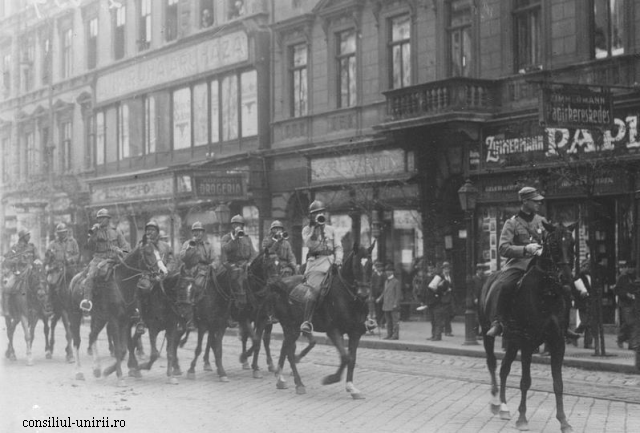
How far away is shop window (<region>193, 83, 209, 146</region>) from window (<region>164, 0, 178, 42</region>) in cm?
235

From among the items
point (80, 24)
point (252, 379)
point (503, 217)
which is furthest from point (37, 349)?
point (80, 24)

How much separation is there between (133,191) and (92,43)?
7556 mm

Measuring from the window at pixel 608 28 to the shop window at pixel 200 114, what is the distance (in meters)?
18.9

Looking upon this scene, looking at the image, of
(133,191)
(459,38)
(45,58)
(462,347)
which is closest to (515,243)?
(462,347)

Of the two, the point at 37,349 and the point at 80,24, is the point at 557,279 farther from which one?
the point at 80,24

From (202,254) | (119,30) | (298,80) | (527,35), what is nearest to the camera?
(202,254)

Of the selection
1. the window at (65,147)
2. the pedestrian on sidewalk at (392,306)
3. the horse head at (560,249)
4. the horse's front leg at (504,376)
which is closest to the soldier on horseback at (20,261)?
the pedestrian on sidewalk at (392,306)

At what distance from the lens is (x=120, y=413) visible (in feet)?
39.3

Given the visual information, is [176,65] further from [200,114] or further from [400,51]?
[400,51]

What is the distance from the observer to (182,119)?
41.1 m

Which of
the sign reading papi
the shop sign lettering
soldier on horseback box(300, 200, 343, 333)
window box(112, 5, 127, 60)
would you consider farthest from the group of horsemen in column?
window box(112, 5, 127, 60)

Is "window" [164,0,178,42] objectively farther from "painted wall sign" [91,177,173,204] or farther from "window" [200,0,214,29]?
"painted wall sign" [91,177,173,204]

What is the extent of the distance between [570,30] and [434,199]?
21.0 ft

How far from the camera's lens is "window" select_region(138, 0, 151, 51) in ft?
131
